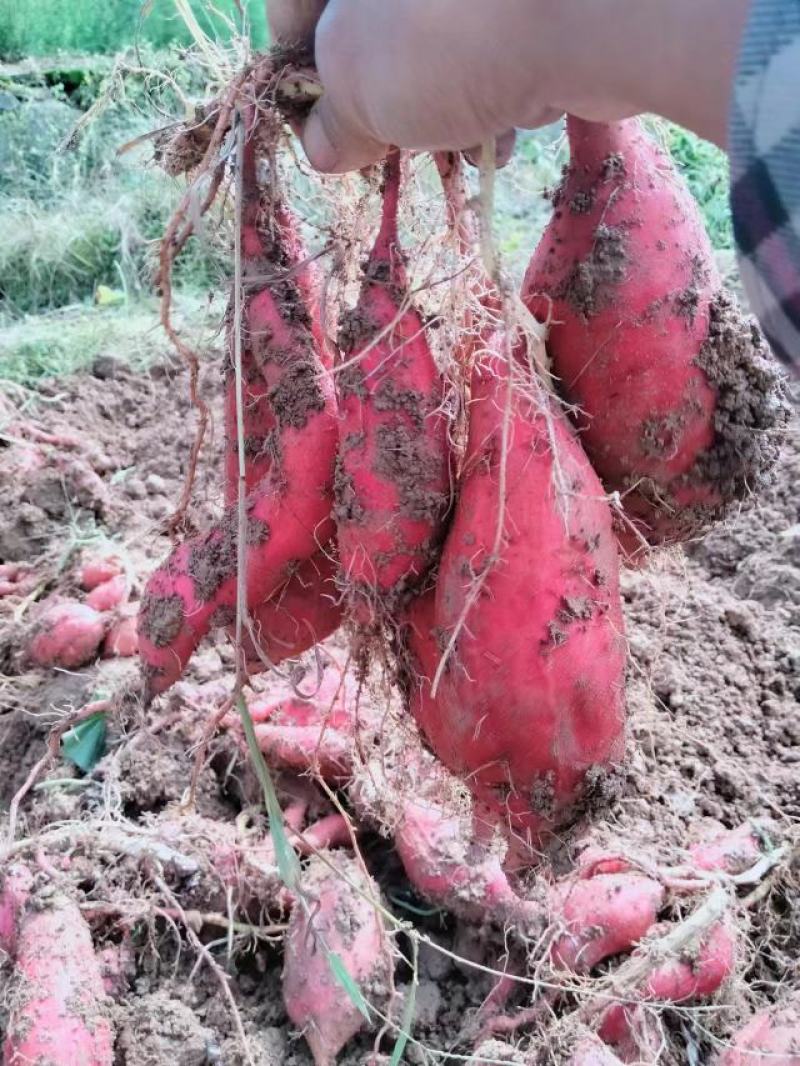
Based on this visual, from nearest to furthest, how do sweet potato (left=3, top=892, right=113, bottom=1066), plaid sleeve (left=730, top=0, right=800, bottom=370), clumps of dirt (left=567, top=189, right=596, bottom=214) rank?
plaid sleeve (left=730, top=0, right=800, bottom=370) → clumps of dirt (left=567, top=189, right=596, bottom=214) → sweet potato (left=3, top=892, right=113, bottom=1066)

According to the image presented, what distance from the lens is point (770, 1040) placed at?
1135 mm

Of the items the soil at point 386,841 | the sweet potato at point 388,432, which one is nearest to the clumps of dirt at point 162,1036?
the soil at point 386,841

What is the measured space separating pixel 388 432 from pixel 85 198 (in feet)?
10.1

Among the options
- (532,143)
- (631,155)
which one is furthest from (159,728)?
(532,143)

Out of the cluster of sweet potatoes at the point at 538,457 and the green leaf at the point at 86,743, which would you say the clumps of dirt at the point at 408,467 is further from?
the green leaf at the point at 86,743

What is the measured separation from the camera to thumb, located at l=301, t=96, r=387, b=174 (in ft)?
2.82

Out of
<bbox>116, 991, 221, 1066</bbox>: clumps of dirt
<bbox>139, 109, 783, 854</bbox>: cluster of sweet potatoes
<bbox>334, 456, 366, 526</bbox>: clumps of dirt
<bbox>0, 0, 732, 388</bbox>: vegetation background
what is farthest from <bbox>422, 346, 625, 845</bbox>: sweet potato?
<bbox>0, 0, 732, 388</bbox>: vegetation background

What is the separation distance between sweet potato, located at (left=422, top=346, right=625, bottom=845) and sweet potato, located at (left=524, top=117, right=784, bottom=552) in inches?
2.8

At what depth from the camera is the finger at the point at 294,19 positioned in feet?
3.04

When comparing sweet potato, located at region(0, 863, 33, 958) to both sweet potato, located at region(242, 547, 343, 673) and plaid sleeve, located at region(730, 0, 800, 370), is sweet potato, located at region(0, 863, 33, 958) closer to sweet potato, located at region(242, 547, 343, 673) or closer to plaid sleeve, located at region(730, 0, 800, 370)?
sweet potato, located at region(242, 547, 343, 673)

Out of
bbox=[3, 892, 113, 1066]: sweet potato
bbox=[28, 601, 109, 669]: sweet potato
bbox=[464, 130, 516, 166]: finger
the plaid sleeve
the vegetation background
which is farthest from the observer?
the vegetation background

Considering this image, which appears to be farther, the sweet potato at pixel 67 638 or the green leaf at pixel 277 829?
the sweet potato at pixel 67 638

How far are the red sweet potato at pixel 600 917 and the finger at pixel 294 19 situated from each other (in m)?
1.15

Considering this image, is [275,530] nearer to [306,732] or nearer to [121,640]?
[306,732]
